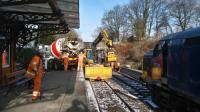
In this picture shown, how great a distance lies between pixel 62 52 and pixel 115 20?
4690cm

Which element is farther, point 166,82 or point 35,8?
point 35,8

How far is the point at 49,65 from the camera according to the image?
133ft

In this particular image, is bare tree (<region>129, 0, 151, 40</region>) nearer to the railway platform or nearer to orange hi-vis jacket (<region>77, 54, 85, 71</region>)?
orange hi-vis jacket (<region>77, 54, 85, 71</region>)

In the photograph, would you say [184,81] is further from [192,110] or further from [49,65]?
[49,65]

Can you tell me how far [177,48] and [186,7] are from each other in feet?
197

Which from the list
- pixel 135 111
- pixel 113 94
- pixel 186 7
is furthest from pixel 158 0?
pixel 135 111

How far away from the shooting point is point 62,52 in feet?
136

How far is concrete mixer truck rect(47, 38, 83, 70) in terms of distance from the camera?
3827 cm

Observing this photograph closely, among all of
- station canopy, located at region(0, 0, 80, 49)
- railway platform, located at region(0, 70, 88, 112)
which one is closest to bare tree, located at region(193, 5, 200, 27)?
station canopy, located at region(0, 0, 80, 49)

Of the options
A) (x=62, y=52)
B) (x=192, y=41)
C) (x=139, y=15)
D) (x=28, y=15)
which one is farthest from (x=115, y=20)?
(x=192, y=41)

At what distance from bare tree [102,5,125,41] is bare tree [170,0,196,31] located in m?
15.1

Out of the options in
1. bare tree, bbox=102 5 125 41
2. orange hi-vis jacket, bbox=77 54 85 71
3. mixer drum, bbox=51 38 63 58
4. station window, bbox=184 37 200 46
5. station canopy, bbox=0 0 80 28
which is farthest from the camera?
bare tree, bbox=102 5 125 41

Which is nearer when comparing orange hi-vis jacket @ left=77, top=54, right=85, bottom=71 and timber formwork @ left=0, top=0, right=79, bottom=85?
timber formwork @ left=0, top=0, right=79, bottom=85

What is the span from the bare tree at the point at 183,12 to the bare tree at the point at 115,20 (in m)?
15.1
